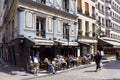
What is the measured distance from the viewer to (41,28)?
84.0 ft

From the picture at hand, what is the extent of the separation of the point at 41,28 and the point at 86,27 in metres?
12.8

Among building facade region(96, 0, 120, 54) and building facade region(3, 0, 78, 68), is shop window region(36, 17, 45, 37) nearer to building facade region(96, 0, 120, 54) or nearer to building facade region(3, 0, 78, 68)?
building facade region(3, 0, 78, 68)

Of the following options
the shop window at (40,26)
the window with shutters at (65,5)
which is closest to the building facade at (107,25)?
the window with shutters at (65,5)

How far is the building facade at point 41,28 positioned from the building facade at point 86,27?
2148 millimetres

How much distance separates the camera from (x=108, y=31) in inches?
2058

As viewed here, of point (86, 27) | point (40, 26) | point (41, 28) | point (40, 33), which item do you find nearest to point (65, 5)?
point (41, 28)

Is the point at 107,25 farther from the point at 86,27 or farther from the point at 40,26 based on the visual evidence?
the point at 40,26

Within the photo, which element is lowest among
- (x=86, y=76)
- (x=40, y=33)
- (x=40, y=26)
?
(x=86, y=76)

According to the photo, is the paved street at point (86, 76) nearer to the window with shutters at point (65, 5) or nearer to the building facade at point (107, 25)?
the window with shutters at point (65, 5)

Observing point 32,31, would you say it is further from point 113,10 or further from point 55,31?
point 113,10

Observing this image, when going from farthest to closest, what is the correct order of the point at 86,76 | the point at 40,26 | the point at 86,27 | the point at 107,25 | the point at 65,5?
1. the point at 107,25
2. the point at 86,27
3. the point at 65,5
4. the point at 40,26
5. the point at 86,76

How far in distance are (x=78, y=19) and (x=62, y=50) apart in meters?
6.56

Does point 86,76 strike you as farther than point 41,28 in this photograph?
No

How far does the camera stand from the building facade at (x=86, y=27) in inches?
1343
